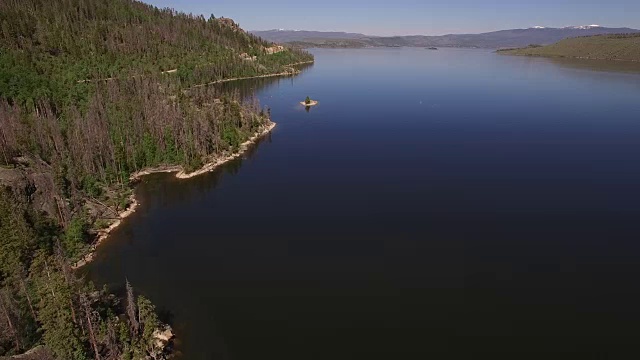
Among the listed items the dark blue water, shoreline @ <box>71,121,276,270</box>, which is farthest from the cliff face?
the dark blue water

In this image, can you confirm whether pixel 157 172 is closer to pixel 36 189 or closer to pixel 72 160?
pixel 72 160

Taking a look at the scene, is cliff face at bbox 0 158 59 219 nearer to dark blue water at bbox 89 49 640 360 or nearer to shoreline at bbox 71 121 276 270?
shoreline at bbox 71 121 276 270

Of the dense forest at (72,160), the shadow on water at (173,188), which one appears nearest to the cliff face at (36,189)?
the dense forest at (72,160)

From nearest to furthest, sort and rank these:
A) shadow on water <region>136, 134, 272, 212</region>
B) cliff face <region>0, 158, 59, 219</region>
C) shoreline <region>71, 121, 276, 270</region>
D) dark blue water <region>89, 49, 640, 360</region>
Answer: dark blue water <region>89, 49, 640, 360</region> → shoreline <region>71, 121, 276, 270</region> → cliff face <region>0, 158, 59, 219</region> → shadow on water <region>136, 134, 272, 212</region>

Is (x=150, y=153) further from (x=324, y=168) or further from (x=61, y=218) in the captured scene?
(x=324, y=168)

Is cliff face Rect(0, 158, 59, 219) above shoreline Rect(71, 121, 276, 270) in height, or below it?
above

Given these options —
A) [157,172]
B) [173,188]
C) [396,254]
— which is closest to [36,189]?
[173,188]

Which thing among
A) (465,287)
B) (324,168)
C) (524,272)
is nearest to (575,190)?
(524,272)
